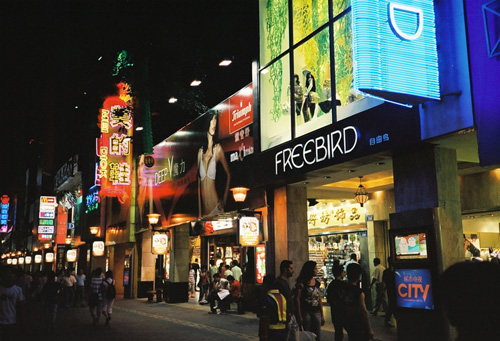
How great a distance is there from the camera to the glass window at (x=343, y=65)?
12226 mm

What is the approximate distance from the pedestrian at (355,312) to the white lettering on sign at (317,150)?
181 inches

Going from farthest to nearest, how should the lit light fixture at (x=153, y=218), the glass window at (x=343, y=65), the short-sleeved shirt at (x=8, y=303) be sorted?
1. the lit light fixture at (x=153, y=218)
2. the glass window at (x=343, y=65)
3. the short-sleeved shirt at (x=8, y=303)

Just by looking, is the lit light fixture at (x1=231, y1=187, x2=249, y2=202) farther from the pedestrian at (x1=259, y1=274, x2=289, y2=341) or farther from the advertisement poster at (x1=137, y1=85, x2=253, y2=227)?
the pedestrian at (x1=259, y1=274, x2=289, y2=341)

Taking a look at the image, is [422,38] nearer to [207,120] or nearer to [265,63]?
[265,63]

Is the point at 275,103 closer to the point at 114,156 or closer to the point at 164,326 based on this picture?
the point at 164,326

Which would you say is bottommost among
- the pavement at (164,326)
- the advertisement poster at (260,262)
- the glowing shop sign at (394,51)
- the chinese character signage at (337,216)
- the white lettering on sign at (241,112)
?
the pavement at (164,326)

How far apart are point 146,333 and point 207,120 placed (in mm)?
9272

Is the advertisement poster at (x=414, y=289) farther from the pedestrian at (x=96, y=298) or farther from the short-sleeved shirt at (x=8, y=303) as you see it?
the pedestrian at (x=96, y=298)

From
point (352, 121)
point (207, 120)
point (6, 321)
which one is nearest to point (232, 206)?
point (207, 120)

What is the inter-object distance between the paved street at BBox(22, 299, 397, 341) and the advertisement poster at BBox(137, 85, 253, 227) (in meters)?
3.95

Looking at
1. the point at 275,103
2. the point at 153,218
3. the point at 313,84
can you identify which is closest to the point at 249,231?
the point at 275,103

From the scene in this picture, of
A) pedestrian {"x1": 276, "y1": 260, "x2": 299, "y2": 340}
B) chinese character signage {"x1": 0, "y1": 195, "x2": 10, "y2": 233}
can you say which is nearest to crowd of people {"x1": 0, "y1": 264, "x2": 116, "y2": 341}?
pedestrian {"x1": 276, "y1": 260, "x2": 299, "y2": 340}

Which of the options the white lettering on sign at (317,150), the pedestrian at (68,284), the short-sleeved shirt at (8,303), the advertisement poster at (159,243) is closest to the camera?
the short-sleeved shirt at (8,303)

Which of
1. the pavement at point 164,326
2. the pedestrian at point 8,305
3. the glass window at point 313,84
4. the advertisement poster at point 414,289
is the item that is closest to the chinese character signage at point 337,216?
the pavement at point 164,326
